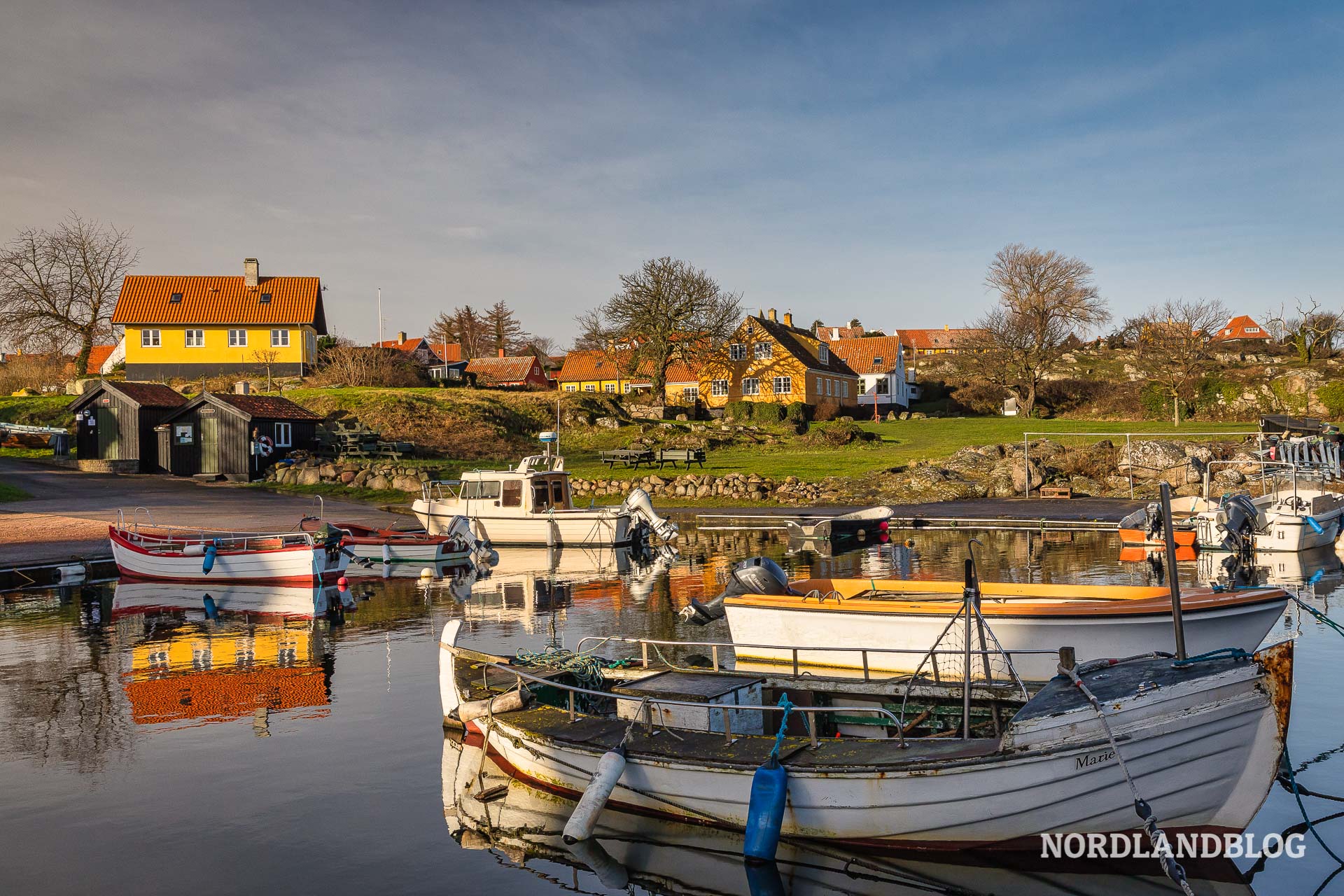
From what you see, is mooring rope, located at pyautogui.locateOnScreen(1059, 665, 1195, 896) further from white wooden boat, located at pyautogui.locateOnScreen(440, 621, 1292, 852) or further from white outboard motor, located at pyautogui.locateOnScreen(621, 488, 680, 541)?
white outboard motor, located at pyautogui.locateOnScreen(621, 488, 680, 541)

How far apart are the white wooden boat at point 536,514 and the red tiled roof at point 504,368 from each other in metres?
54.2

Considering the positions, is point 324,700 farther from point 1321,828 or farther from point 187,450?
point 187,450

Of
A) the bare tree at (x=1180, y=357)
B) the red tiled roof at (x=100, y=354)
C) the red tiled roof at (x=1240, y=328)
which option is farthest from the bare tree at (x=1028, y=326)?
the red tiled roof at (x=100, y=354)

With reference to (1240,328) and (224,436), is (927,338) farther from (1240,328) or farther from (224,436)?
(224,436)

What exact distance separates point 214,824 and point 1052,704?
7.72m

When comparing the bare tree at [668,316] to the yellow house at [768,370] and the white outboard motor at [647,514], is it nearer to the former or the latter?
the yellow house at [768,370]

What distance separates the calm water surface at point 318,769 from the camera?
822 centimetres

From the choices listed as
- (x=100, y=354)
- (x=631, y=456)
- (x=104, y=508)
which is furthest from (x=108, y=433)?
(x=100, y=354)

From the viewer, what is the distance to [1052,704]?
7.99m

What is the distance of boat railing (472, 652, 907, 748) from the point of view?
8625 millimetres

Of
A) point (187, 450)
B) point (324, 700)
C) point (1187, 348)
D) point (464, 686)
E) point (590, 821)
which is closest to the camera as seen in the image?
point (590, 821)

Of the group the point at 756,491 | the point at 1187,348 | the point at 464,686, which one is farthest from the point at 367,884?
the point at 1187,348

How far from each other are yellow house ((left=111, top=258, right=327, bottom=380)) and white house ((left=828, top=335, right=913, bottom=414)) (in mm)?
43152

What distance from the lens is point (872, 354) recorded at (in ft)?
280
